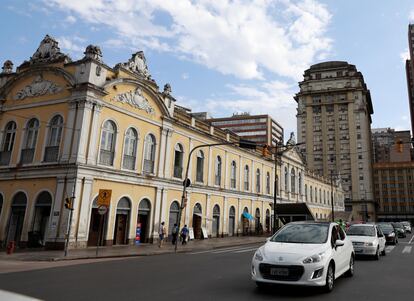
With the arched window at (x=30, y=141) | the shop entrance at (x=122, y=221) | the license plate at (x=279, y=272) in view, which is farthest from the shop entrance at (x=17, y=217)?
the license plate at (x=279, y=272)

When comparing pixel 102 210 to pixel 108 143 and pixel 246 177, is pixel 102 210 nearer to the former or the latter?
pixel 108 143

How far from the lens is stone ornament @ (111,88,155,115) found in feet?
77.6

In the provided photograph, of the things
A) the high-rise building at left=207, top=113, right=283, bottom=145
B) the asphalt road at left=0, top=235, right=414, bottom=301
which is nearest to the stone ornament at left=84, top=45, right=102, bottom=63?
the asphalt road at left=0, top=235, right=414, bottom=301

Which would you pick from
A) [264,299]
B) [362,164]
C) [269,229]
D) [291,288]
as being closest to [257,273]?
[264,299]

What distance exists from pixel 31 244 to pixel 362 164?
277 ft

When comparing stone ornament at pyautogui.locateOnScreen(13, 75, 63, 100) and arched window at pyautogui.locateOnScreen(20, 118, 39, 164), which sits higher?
stone ornament at pyautogui.locateOnScreen(13, 75, 63, 100)

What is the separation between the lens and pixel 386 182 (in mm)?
124750

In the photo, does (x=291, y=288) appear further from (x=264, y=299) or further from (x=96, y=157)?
(x=96, y=157)

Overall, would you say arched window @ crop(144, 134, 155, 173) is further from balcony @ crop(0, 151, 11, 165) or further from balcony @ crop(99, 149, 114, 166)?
balcony @ crop(0, 151, 11, 165)

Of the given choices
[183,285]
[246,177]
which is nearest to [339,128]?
[246,177]

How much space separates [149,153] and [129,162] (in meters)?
2.28

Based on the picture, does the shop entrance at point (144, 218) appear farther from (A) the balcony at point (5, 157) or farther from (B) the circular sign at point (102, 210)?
(A) the balcony at point (5, 157)

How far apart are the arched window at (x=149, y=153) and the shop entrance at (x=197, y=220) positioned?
6905mm

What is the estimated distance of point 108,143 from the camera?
899 inches
